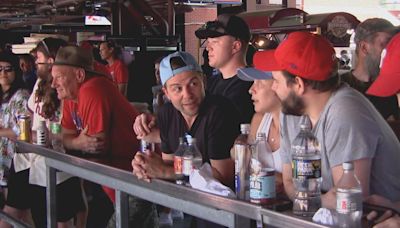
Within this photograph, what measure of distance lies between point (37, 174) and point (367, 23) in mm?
2618

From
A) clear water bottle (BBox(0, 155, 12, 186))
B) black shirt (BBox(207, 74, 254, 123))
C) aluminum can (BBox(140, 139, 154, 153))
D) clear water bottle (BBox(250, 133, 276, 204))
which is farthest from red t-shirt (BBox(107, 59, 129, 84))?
clear water bottle (BBox(250, 133, 276, 204))

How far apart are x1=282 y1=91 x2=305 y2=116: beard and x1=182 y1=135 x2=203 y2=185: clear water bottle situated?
543 mm

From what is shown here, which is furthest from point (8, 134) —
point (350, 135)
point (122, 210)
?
point (350, 135)

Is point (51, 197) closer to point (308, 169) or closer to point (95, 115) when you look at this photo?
point (95, 115)

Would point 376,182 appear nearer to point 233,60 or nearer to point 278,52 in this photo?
point 278,52

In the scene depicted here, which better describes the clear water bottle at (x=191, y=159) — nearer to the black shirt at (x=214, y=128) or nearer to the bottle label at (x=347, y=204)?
the black shirt at (x=214, y=128)

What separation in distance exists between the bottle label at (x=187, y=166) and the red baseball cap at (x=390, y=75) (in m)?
0.85

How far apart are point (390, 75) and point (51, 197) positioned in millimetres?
2388

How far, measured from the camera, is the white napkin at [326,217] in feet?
6.53

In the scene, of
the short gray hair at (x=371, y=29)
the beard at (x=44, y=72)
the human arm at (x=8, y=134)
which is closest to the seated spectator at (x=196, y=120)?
the short gray hair at (x=371, y=29)

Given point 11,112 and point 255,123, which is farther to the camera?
point 11,112

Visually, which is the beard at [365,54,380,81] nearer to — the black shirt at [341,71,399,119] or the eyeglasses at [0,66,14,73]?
the black shirt at [341,71,399,119]

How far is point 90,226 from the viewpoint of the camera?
417 cm

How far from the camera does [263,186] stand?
2307 millimetres
